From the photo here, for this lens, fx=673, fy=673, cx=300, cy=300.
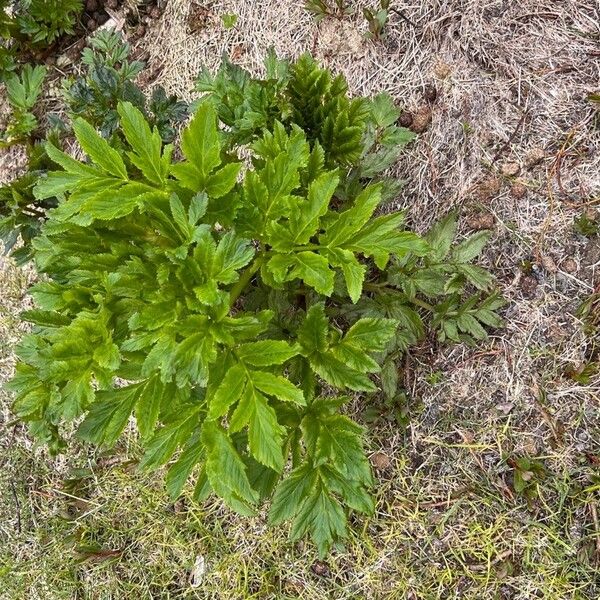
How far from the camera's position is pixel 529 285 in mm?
2637

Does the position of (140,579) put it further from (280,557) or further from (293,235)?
(293,235)

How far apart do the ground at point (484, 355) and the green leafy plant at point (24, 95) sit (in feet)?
3.14

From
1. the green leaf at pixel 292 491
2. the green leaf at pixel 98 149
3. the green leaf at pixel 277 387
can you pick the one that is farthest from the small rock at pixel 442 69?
the green leaf at pixel 292 491

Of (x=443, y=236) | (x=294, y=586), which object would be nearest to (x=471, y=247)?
(x=443, y=236)

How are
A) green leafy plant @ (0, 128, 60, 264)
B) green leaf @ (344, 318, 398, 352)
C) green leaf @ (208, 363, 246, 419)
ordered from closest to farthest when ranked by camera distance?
green leaf @ (208, 363, 246, 419) < green leaf @ (344, 318, 398, 352) < green leafy plant @ (0, 128, 60, 264)

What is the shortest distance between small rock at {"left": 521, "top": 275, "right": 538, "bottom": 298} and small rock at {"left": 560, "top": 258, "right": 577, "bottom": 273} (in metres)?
0.11

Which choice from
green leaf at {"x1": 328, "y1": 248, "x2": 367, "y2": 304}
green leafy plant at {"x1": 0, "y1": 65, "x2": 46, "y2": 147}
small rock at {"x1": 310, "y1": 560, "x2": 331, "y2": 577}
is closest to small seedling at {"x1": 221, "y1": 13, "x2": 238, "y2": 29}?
green leafy plant at {"x1": 0, "y1": 65, "x2": 46, "y2": 147}

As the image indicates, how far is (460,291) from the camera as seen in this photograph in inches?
103

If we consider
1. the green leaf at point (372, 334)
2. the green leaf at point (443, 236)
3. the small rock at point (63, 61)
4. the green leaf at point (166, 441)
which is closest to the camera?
the green leaf at point (166, 441)

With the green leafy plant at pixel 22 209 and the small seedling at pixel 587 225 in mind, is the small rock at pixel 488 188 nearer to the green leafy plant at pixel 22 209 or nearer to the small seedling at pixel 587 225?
the small seedling at pixel 587 225

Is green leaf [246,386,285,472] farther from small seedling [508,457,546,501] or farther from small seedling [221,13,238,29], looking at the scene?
small seedling [221,13,238,29]

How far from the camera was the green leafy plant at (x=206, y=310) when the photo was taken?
1896mm

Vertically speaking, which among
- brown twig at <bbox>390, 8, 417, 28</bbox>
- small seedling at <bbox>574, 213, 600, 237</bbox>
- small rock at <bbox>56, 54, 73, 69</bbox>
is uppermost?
brown twig at <bbox>390, 8, 417, 28</bbox>

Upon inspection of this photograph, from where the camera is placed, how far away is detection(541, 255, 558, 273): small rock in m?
2.61
